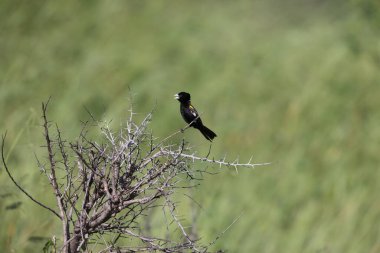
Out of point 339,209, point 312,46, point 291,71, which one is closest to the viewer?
point 339,209

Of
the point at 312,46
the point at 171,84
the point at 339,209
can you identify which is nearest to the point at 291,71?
the point at 312,46

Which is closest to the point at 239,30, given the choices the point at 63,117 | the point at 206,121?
the point at 206,121

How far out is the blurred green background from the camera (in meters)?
5.02

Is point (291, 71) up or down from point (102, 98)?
up

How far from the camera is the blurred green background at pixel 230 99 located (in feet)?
16.5

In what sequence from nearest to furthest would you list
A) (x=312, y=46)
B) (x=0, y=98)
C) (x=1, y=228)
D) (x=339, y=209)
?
(x=1, y=228) < (x=0, y=98) < (x=339, y=209) < (x=312, y=46)

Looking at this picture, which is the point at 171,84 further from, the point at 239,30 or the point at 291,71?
the point at 239,30

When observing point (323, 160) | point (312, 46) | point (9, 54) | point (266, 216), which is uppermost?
point (312, 46)

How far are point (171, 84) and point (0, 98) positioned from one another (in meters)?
2.75

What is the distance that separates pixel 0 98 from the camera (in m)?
5.20

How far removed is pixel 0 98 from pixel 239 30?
5.27 m

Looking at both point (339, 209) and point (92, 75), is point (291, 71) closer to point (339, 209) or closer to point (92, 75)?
point (92, 75)

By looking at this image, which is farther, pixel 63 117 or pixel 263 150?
pixel 263 150

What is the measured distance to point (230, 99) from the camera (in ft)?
24.9
